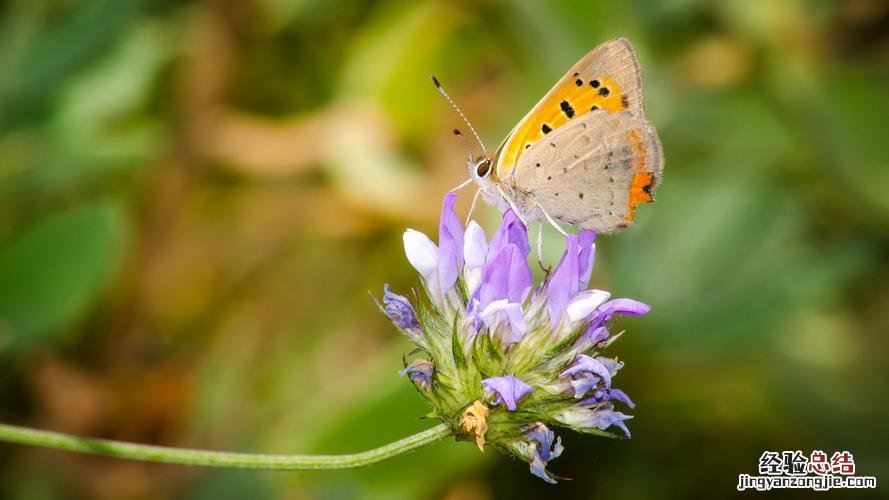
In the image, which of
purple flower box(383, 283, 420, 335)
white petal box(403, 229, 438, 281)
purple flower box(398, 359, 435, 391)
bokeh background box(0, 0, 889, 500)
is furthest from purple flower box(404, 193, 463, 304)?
bokeh background box(0, 0, 889, 500)

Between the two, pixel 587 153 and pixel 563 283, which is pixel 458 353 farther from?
pixel 587 153

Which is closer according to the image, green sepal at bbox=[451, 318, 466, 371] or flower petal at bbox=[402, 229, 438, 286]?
green sepal at bbox=[451, 318, 466, 371]

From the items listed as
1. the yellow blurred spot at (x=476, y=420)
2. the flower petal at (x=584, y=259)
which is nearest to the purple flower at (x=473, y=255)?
the flower petal at (x=584, y=259)

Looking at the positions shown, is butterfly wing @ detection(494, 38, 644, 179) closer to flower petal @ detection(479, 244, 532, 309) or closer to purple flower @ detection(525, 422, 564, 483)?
flower petal @ detection(479, 244, 532, 309)

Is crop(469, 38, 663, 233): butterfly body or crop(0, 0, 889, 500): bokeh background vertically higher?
crop(0, 0, 889, 500): bokeh background

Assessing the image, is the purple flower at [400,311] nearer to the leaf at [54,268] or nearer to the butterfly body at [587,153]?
the butterfly body at [587,153]

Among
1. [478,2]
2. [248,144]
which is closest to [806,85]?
[478,2]

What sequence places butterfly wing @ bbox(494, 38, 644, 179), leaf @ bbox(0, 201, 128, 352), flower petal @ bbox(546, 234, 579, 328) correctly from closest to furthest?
flower petal @ bbox(546, 234, 579, 328) → butterfly wing @ bbox(494, 38, 644, 179) → leaf @ bbox(0, 201, 128, 352)

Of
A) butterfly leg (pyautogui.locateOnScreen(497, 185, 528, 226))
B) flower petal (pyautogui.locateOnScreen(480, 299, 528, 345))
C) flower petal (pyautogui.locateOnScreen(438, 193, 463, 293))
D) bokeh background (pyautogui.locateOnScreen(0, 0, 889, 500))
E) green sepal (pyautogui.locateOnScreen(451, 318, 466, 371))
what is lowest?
green sepal (pyautogui.locateOnScreen(451, 318, 466, 371))
